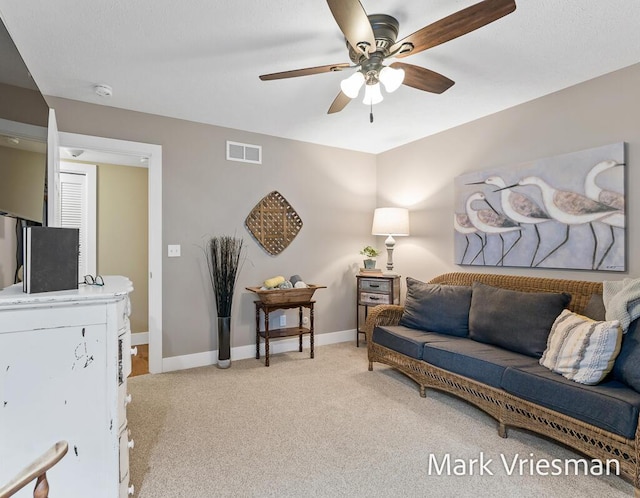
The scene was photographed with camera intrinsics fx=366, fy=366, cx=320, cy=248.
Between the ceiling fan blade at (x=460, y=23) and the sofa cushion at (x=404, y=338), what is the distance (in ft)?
6.85

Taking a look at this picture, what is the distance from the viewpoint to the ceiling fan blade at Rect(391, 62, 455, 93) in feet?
6.70

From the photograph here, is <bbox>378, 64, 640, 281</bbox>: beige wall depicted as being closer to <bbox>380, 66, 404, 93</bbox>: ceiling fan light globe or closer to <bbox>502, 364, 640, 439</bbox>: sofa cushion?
<bbox>502, 364, 640, 439</bbox>: sofa cushion

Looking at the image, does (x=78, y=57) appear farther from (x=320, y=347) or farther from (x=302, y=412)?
(x=320, y=347)

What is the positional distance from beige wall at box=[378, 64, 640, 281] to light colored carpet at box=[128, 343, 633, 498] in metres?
1.43

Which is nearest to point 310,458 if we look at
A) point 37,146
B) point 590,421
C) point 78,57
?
point 590,421

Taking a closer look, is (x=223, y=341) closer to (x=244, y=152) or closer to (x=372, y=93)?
(x=244, y=152)

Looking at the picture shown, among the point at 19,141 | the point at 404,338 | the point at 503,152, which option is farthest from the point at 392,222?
the point at 19,141

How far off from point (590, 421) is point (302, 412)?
5.60ft

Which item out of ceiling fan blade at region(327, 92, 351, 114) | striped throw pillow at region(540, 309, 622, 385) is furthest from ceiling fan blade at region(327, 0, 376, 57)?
striped throw pillow at region(540, 309, 622, 385)

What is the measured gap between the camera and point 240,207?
3854mm

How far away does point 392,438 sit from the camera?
2.26 metres

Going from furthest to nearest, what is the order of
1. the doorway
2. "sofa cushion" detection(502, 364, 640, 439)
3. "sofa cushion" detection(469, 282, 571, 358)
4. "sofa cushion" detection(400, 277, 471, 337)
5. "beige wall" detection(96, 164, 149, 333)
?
"beige wall" detection(96, 164, 149, 333)
the doorway
"sofa cushion" detection(400, 277, 471, 337)
"sofa cushion" detection(469, 282, 571, 358)
"sofa cushion" detection(502, 364, 640, 439)

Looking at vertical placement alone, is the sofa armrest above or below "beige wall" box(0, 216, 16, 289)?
below

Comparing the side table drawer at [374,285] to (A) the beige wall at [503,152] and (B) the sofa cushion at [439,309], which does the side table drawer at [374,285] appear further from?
(B) the sofa cushion at [439,309]
